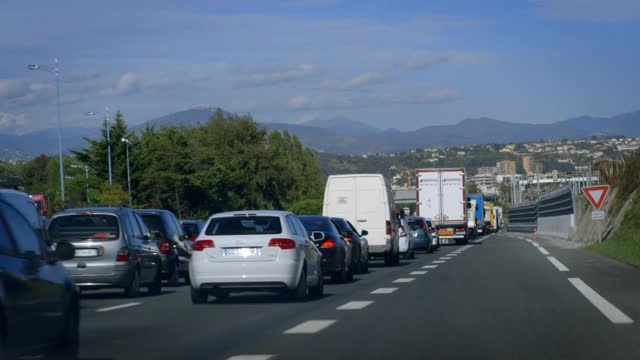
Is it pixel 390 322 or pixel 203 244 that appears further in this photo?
pixel 203 244

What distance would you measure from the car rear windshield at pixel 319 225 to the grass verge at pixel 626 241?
33.5 feet

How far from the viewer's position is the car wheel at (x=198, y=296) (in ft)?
63.0

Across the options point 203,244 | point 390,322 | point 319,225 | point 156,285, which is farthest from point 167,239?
point 390,322

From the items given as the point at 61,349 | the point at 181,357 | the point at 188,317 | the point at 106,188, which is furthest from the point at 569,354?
the point at 106,188

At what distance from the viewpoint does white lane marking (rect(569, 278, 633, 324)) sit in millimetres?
15008

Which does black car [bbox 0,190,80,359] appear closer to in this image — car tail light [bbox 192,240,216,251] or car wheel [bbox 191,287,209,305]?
car tail light [bbox 192,240,216,251]

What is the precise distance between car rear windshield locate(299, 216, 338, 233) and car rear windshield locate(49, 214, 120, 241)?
5.51m

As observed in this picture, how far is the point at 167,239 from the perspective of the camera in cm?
2602

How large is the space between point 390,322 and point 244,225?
192 inches

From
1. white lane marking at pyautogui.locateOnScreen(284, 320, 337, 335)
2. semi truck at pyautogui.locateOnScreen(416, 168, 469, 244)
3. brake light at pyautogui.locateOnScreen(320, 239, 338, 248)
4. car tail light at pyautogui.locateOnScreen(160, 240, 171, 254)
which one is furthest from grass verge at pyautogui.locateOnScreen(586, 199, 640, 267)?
white lane marking at pyautogui.locateOnScreen(284, 320, 337, 335)

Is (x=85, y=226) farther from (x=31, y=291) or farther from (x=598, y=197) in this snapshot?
(x=598, y=197)

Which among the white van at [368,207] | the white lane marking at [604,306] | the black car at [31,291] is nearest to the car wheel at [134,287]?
the white lane marking at [604,306]

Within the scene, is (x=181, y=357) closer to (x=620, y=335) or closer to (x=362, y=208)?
(x=620, y=335)

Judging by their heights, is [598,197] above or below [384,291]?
above
